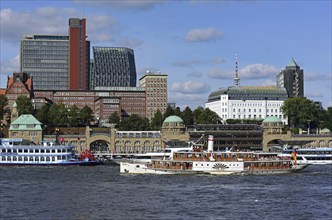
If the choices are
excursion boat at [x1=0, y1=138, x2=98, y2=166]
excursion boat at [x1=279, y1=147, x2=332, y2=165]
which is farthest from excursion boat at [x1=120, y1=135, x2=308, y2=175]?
excursion boat at [x1=279, y1=147, x2=332, y2=165]

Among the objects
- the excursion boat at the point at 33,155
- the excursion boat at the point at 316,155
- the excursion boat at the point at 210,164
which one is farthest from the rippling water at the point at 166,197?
the excursion boat at the point at 316,155

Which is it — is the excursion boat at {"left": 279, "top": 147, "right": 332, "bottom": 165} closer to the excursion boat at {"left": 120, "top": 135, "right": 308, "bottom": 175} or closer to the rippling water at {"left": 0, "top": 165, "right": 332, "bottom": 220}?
the excursion boat at {"left": 120, "top": 135, "right": 308, "bottom": 175}

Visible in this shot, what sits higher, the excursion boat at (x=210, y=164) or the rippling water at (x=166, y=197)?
the excursion boat at (x=210, y=164)

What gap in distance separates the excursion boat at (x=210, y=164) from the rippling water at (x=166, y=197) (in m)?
4.04

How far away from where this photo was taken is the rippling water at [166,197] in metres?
67.1

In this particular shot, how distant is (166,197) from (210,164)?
1442 inches

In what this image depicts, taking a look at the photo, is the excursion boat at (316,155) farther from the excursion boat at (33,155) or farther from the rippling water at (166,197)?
the excursion boat at (33,155)

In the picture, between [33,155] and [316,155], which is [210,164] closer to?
[33,155]

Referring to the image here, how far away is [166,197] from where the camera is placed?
8088 centimetres

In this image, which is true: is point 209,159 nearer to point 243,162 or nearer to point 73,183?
point 243,162

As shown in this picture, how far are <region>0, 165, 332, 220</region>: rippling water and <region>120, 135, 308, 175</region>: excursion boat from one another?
404cm

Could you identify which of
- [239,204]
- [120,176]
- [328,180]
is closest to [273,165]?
[328,180]

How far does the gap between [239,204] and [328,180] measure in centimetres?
3847

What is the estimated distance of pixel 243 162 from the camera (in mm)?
118188
